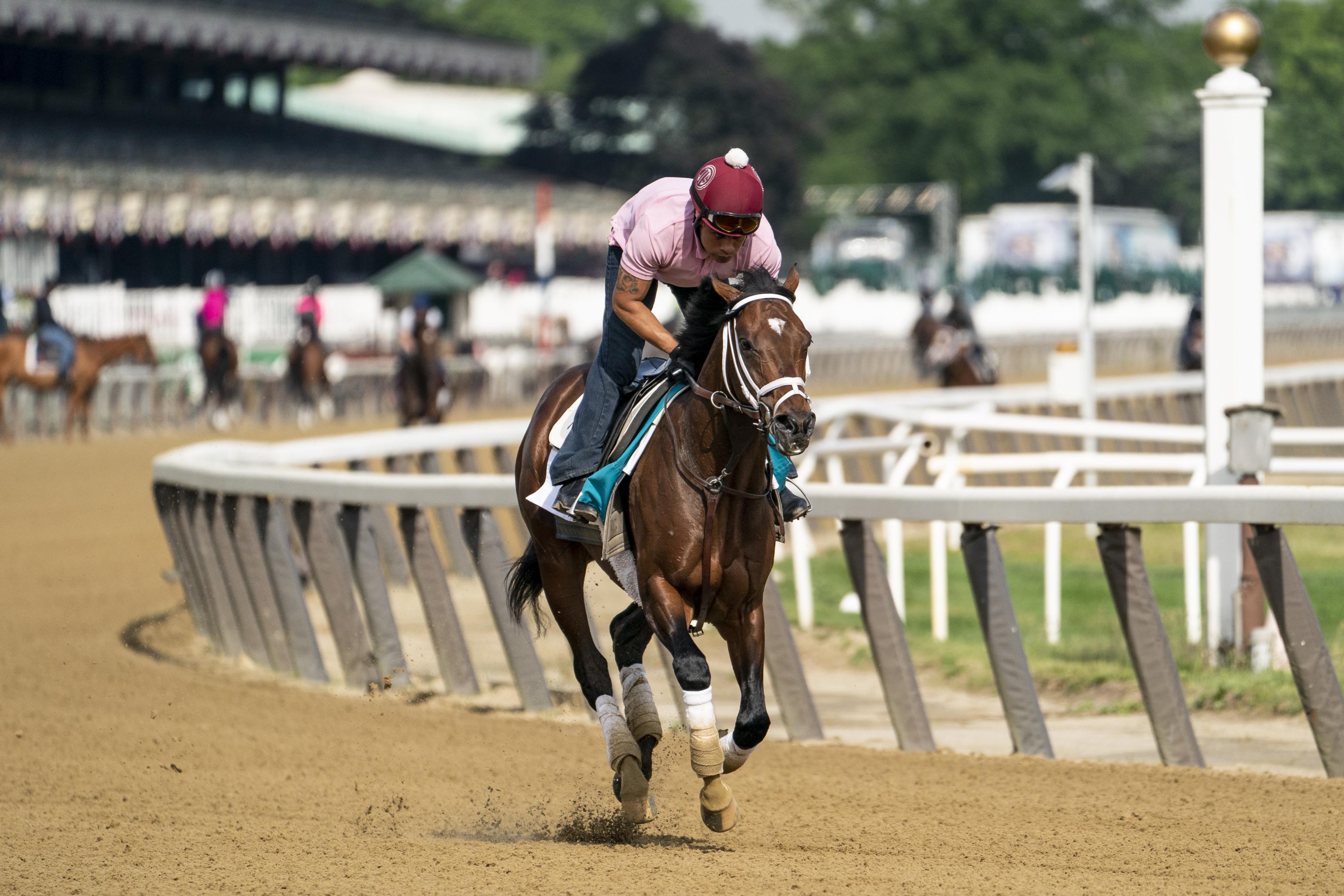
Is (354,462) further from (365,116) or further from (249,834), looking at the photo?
(365,116)

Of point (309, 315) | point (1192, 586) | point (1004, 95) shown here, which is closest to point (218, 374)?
point (309, 315)

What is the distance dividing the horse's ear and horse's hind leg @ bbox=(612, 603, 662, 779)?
3.48 ft

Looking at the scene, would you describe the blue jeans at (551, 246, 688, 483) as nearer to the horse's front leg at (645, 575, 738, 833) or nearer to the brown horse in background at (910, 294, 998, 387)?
the horse's front leg at (645, 575, 738, 833)

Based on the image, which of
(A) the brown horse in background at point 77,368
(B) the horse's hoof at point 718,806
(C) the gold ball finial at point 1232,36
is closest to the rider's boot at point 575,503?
(B) the horse's hoof at point 718,806

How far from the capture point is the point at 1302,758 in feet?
22.3

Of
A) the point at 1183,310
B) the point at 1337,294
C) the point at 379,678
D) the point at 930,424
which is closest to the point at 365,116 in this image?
the point at 1183,310

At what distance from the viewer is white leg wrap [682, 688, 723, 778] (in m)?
5.18

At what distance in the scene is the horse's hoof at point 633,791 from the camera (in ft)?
18.4

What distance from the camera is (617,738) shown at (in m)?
5.66

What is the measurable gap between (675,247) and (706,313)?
301 millimetres

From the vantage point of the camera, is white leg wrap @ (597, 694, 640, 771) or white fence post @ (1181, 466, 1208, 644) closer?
white leg wrap @ (597, 694, 640, 771)

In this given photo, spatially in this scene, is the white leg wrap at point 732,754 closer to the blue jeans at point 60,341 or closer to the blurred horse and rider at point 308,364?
the blue jeans at point 60,341

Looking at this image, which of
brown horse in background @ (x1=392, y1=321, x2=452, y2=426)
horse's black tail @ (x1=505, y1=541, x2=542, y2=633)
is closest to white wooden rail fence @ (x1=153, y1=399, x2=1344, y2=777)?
horse's black tail @ (x1=505, y1=541, x2=542, y2=633)

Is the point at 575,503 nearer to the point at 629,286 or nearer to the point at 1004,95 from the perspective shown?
the point at 629,286
